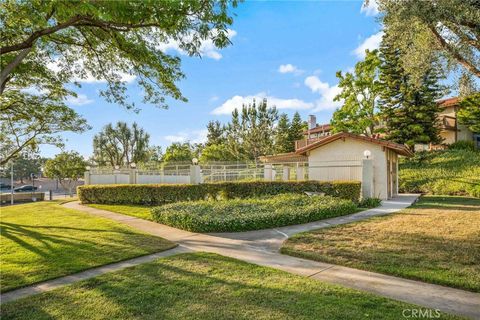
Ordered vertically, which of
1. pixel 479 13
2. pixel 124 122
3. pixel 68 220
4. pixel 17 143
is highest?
pixel 124 122

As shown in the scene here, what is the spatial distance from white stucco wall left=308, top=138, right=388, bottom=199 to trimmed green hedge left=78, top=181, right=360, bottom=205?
95.7 inches

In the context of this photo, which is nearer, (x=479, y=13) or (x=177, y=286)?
(x=177, y=286)

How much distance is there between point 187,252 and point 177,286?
6.22 feet

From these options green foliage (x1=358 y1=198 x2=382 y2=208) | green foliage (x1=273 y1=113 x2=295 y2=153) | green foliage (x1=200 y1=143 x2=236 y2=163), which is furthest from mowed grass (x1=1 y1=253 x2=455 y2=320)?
green foliage (x1=200 y1=143 x2=236 y2=163)

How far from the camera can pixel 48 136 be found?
43.5 ft

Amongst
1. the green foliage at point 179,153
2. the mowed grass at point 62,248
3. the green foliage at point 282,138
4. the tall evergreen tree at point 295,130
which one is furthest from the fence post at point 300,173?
the green foliage at point 179,153

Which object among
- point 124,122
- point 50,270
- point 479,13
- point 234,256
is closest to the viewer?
point 50,270

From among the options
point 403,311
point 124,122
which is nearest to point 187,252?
point 403,311

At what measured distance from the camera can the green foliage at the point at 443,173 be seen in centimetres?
1859

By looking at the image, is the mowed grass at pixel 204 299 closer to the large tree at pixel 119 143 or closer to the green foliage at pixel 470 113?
the green foliage at pixel 470 113

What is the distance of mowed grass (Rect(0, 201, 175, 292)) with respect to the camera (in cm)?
508

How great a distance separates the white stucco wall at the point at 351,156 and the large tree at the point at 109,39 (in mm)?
11266

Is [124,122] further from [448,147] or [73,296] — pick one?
[73,296]
